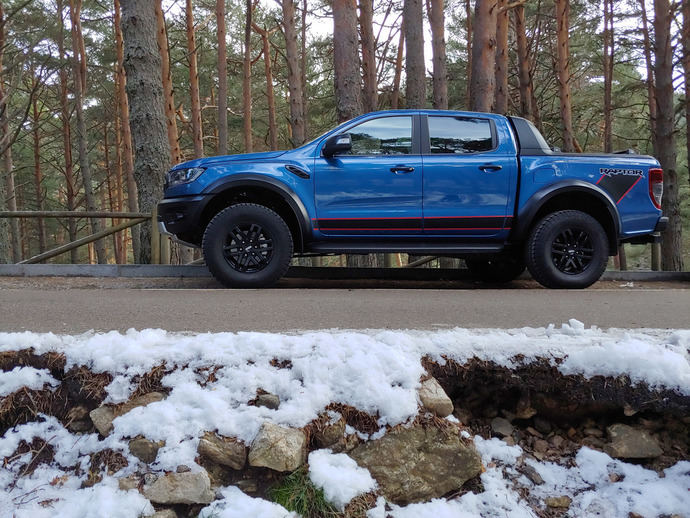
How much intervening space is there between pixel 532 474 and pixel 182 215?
15.2 ft

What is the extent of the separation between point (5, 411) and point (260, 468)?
134 centimetres

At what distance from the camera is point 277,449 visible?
2.29 m

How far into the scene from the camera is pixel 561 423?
296 centimetres

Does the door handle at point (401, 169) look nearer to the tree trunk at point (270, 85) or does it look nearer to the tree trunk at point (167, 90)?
the tree trunk at point (167, 90)

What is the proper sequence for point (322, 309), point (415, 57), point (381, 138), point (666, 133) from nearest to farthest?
point (322, 309) → point (381, 138) → point (415, 57) → point (666, 133)

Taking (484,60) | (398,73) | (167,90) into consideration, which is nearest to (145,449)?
(484,60)

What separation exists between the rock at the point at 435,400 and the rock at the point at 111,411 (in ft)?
4.36

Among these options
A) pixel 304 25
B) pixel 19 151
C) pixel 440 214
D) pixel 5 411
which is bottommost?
pixel 5 411

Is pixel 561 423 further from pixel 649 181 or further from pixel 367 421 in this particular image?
pixel 649 181

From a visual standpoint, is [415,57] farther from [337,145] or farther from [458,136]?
[337,145]

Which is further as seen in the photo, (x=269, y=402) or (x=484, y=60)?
(x=484, y=60)

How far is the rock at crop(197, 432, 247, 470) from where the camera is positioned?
7.53 feet

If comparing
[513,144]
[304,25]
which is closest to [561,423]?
[513,144]

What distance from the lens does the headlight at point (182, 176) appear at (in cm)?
591
